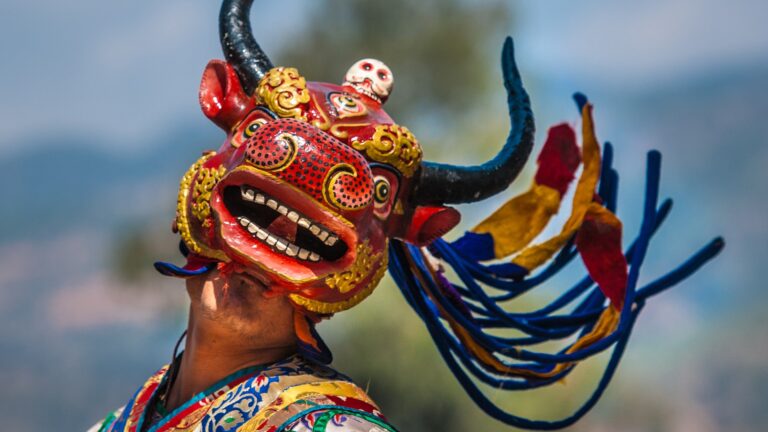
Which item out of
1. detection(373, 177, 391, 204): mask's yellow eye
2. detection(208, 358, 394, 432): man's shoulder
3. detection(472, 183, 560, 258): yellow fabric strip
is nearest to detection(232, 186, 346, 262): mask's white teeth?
detection(373, 177, 391, 204): mask's yellow eye

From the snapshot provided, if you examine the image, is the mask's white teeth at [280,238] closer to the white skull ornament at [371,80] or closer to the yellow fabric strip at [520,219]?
the white skull ornament at [371,80]

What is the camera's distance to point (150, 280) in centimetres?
766

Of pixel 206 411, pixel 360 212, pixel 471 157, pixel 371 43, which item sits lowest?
pixel 206 411

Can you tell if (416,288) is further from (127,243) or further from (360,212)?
(127,243)

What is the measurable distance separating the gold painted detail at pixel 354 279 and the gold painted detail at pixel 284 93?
0.28 m

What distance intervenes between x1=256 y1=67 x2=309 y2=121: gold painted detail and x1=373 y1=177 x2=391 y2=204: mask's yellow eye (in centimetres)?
18

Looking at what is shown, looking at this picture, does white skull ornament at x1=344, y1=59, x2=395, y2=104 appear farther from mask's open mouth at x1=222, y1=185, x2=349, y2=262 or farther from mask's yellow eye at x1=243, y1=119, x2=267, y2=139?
mask's open mouth at x1=222, y1=185, x2=349, y2=262

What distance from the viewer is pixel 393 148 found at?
238cm

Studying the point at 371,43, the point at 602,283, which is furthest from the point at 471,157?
the point at 602,283

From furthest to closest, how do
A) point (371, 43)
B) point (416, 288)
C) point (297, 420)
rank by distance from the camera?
point (371, 43)
point (416, 288)
point (297, 420)

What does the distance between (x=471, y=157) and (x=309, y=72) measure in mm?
987

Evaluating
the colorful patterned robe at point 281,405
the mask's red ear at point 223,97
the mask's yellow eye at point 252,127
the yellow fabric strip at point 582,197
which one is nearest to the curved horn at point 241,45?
the mask's red ear at point 223,97

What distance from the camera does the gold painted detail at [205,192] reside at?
2312mm

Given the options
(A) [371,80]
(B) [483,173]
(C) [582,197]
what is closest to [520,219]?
(C) [582,197]
